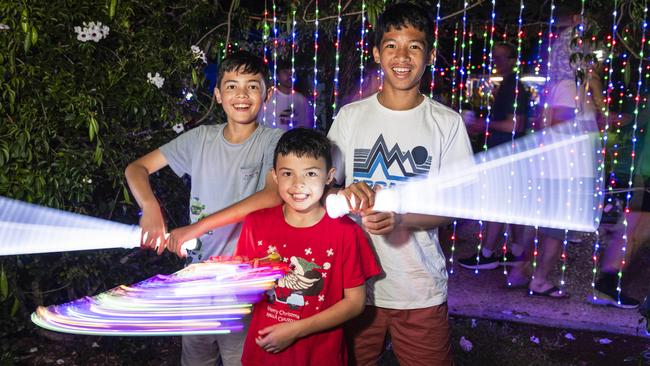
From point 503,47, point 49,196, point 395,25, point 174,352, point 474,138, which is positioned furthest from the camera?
point 474,138

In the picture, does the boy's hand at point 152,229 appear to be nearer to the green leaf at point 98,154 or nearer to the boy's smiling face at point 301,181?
the boy's smiling face at point 301,181

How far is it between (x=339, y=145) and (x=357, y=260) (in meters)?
0.60

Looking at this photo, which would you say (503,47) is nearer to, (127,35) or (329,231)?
(127,35)

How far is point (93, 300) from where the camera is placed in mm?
2793

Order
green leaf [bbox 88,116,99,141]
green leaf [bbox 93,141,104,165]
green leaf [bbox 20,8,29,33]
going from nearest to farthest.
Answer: green leaf [bbox 20,8,29,33] < green leaf [bbox 88,116,99,141] < green leaf [bbox 93,141,104,165]

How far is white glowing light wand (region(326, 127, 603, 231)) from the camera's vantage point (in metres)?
5.71

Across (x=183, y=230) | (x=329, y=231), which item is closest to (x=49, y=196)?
(x=183, y=230)

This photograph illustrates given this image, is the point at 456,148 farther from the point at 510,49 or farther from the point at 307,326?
the point at 510,49

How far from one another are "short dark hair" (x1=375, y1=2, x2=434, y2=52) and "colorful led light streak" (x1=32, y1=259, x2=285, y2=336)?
120cm

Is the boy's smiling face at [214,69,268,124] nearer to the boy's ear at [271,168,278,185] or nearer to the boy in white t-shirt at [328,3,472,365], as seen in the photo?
the boy's ear at [271,168,278,185]

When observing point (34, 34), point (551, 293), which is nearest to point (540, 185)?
point (551, 293)

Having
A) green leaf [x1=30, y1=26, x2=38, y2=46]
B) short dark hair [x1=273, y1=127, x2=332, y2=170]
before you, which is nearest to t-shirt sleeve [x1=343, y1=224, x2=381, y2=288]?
short dark hair [x1=273, y1=127, x2=332, y2=170]

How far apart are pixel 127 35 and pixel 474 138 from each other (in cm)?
706

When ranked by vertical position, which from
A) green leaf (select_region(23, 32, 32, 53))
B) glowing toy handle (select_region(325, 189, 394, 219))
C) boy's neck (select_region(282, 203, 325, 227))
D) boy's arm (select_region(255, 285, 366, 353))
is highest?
green leaf (select_region(23, 32, 32, 53))
